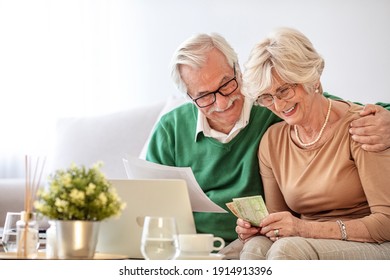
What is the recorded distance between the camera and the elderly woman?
1.87 meters

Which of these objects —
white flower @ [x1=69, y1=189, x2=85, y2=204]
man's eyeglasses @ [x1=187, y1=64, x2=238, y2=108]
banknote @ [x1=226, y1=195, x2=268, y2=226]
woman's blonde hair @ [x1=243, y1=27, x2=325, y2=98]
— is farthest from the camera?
man's eyeglasses @ [x1=187, y1=64, x2=238, y2=108]

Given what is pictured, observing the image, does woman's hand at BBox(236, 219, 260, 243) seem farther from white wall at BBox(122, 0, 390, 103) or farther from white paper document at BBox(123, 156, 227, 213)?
white wall at BBox(122, 0, 390, 103)

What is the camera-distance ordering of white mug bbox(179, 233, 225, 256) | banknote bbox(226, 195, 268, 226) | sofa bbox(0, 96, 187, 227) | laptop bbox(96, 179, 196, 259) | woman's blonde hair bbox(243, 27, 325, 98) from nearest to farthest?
white mug bbox(179, 233, 225, 256) → laptop bbox(96, 179, 196, 259) → banknote bbox(226, 195, 268, 226) → woman's blonde hair bbox(243, 27, 325, 98) → sofa bbox(0, 96, 187, 227)

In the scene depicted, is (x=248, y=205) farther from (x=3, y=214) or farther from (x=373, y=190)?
(x=3, y=214)

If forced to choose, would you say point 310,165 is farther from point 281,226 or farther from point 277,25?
point 277,25

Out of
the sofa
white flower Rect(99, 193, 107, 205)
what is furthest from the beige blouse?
the sofa

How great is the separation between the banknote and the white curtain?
6.84 ft

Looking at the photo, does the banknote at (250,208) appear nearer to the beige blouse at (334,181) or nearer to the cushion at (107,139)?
the beige blouse at (334,181)

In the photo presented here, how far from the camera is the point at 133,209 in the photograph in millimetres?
1735

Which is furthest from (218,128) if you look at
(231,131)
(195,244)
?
(195,244)

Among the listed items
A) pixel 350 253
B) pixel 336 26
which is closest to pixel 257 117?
pixel 350 253

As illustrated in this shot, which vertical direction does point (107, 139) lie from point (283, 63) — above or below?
below

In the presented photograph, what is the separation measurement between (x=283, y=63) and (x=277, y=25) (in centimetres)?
152
